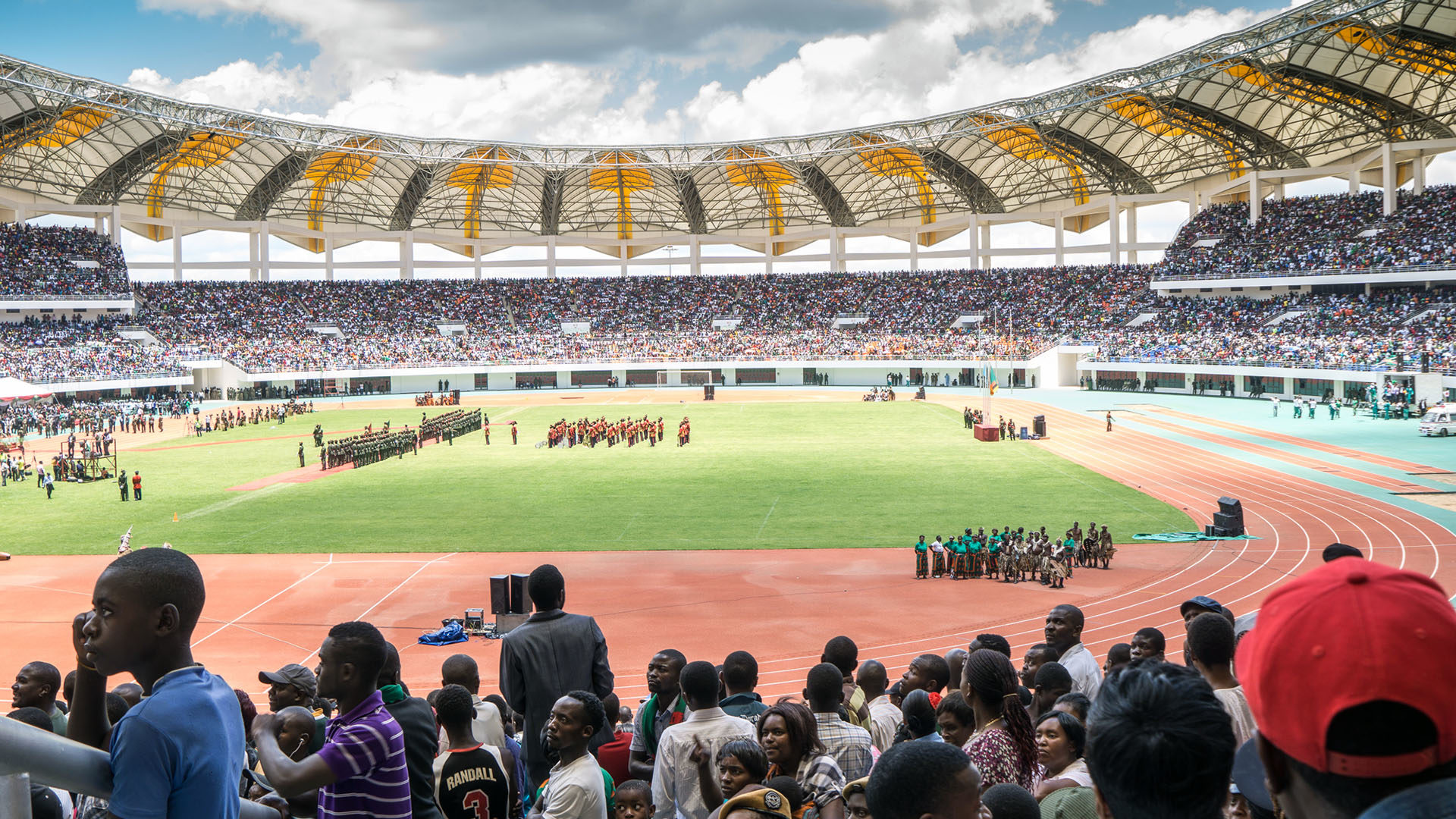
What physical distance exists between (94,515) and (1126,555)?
1202 inches

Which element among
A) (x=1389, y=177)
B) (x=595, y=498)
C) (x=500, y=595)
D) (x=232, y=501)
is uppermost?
(x=1389, y=177)

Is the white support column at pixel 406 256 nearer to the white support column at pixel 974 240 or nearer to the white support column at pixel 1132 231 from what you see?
the white support column at pixel 974 240

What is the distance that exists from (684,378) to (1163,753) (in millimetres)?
91668

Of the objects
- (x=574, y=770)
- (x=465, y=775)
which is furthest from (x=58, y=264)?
(x=574, y=770)

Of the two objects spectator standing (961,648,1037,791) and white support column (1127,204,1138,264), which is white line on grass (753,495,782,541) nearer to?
spectator standing (961,648,1037,791)

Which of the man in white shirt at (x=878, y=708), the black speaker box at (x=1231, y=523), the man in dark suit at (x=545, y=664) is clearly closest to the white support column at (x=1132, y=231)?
the black speaker box at (x=1231, y=523)

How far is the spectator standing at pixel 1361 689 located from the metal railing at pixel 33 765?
254 centimetres

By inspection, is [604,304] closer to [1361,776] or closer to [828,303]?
[828,303]

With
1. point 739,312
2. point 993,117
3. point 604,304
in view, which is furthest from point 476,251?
point 993,117

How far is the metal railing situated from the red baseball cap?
8.32 ft

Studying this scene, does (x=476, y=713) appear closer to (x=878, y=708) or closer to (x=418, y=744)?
(x=418, y=744)

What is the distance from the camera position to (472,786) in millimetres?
5531

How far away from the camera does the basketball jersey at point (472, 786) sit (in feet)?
18.0

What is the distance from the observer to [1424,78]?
6141 cm
